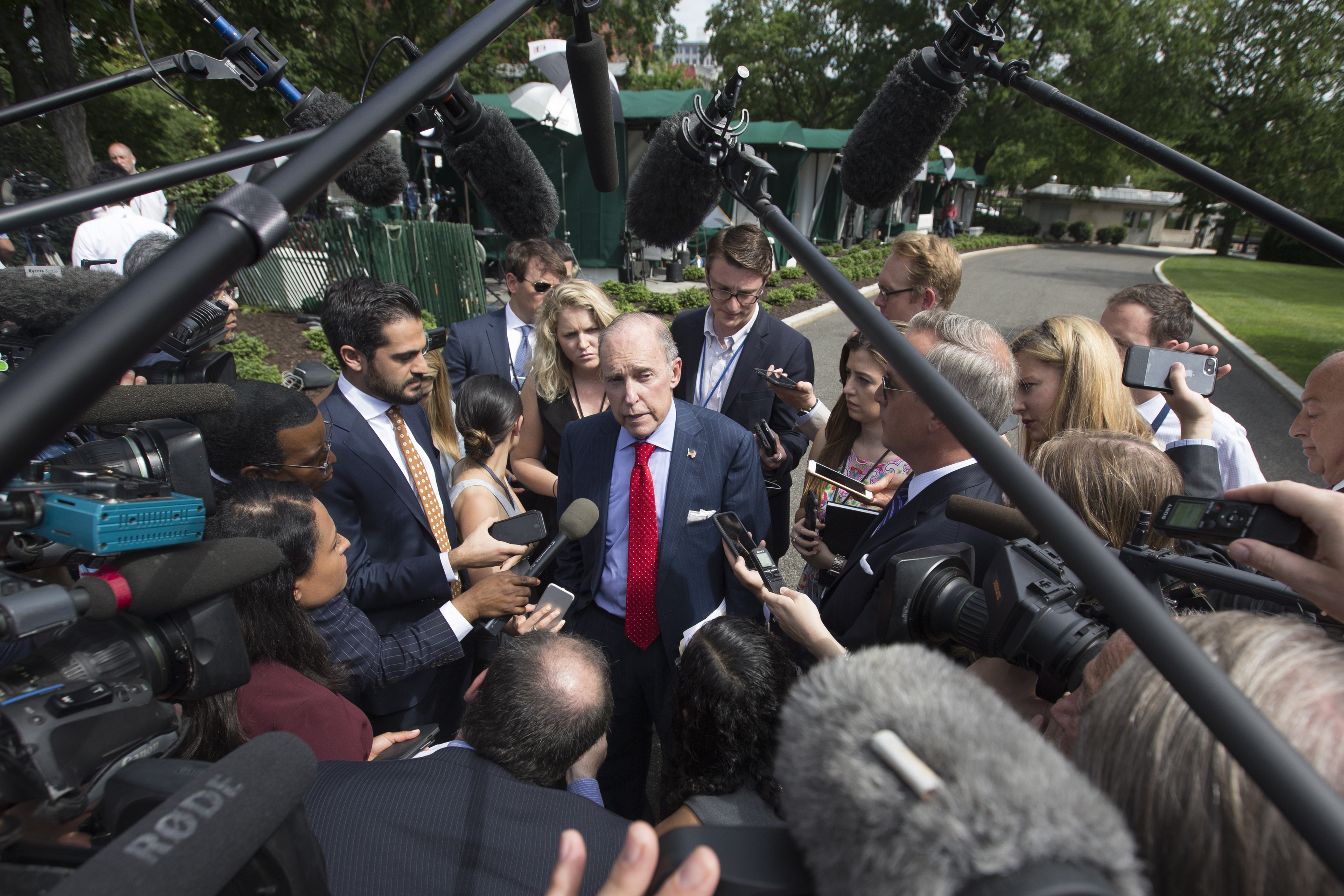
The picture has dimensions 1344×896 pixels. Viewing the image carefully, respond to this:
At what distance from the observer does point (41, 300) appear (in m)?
2.47

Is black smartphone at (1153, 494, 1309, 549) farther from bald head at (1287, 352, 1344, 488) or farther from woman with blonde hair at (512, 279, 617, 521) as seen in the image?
woman with blonde hair at (512, 279, 617, 521)

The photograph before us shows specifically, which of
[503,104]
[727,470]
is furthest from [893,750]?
[503,104]

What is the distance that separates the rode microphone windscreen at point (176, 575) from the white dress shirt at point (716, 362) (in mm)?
3002

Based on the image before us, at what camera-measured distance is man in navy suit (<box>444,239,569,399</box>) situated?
4281mm

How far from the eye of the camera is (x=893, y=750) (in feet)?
1.89

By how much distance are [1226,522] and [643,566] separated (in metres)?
1.91

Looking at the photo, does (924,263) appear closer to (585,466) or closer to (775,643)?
(585,466)

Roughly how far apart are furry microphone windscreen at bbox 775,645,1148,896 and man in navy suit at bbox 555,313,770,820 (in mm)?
1981

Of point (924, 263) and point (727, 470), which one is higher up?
point (924, 263)

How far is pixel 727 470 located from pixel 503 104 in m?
12.8

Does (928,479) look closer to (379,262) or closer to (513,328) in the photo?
(513,328)

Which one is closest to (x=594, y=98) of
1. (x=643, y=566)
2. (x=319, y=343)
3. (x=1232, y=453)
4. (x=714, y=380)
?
(x=643, y=566)

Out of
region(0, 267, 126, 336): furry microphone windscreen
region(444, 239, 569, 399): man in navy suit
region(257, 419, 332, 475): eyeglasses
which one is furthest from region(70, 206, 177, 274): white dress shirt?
region(257, 419, 332, 475): eyeglasses

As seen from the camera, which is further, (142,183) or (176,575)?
(142,183)
